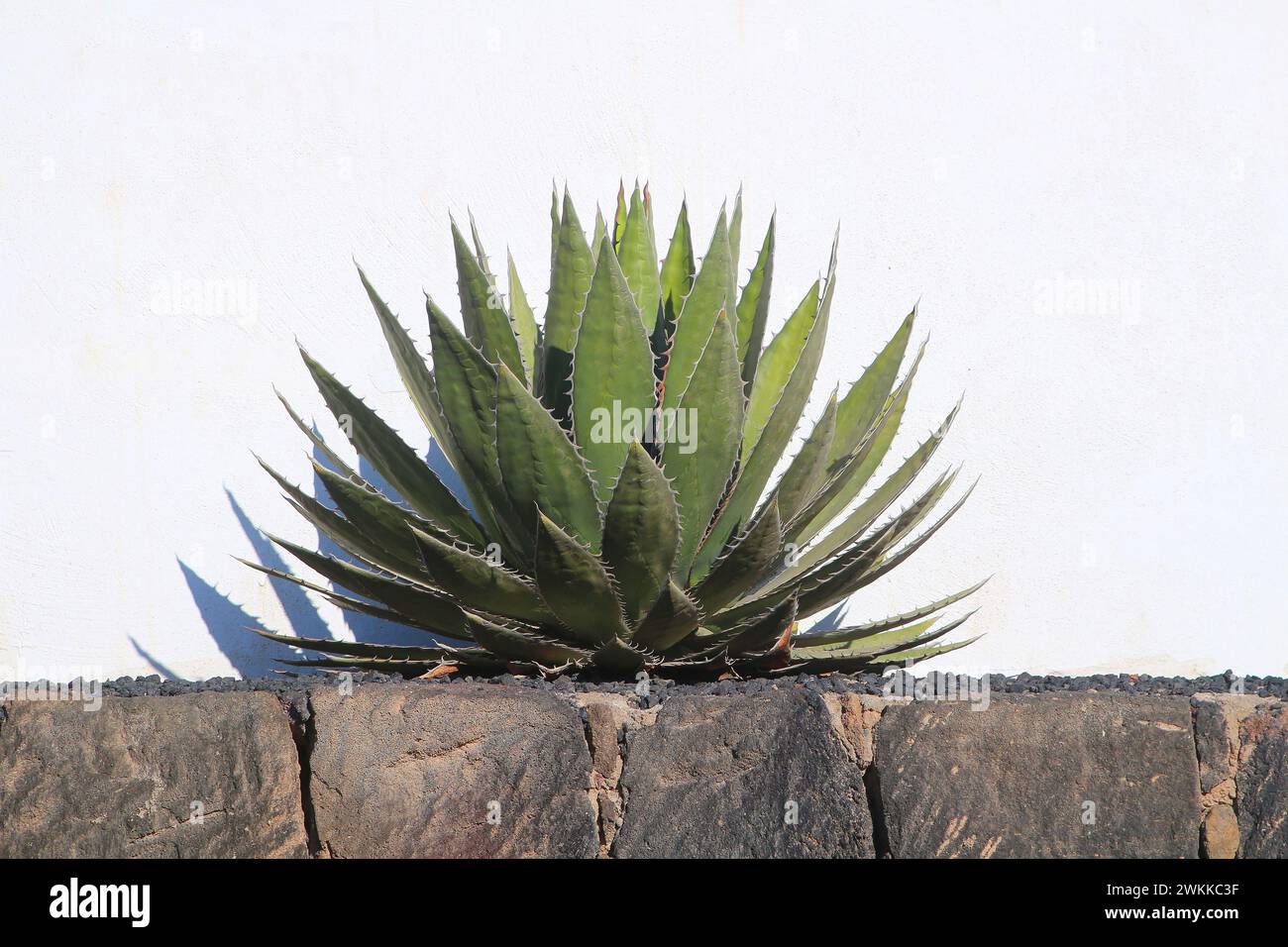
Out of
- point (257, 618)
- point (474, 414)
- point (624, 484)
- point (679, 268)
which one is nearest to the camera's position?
point (624, 484)

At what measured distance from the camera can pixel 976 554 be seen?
3.32 metres

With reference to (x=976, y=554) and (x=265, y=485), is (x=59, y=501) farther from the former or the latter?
(x=976, y=554)

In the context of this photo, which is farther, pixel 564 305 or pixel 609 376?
pixel 564 305

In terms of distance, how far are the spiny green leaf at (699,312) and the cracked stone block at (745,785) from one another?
667 millimetres

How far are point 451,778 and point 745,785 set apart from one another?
46 centimetres

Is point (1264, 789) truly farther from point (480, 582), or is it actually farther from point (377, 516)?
point (377, 516)

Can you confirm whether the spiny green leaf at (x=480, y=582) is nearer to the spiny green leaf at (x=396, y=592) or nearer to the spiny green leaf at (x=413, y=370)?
the spiny green leaf at (x=396, y=592)

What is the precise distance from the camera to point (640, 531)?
2.20 metres

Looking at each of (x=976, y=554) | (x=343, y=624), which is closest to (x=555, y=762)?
(x=343, y=624)

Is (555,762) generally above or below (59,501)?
below

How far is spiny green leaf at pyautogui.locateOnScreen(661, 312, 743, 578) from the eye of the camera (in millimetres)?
2283

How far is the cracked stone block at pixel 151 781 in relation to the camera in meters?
2.04

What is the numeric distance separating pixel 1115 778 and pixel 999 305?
1.62 meters

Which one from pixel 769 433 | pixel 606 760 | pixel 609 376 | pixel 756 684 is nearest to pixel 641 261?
pixel 609 376
